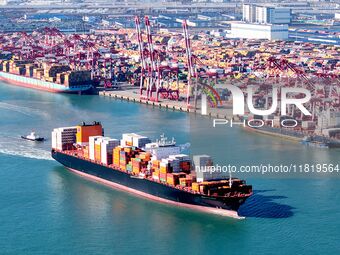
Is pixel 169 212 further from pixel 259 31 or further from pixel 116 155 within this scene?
pixel 259 31

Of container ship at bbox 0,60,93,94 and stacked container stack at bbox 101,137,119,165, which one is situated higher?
container ship at bbox 0,60,93,94

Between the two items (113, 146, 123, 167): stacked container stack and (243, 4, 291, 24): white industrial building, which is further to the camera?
(243, 4, 291, 24): white industrial building

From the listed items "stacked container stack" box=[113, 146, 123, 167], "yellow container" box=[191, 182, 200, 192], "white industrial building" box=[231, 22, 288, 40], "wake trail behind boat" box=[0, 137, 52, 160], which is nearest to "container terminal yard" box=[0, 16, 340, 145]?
"white industrial building" box=[231, 22, 288, 40]

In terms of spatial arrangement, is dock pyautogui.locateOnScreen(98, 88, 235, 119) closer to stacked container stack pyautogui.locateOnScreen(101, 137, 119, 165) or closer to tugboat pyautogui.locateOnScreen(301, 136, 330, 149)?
tugboat pyautogui.locateOnScreen(301, 136, 330, 149)

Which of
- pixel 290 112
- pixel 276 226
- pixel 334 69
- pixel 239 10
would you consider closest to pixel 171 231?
pixel 276 226

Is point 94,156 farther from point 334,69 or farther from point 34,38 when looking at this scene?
point 34,38

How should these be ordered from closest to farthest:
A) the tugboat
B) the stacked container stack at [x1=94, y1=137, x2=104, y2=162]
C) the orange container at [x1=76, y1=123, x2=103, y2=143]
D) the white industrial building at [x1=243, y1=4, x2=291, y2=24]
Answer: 1. the stacked container stack at [x1=94, y1=137, x2=104, y2=162]
2. the orange container at [x1=76, y1=123, x2=103, y2=143]
3. the tugboat
4. the white industrial building at [x1=243, y1=4, x2=291, y2=24]

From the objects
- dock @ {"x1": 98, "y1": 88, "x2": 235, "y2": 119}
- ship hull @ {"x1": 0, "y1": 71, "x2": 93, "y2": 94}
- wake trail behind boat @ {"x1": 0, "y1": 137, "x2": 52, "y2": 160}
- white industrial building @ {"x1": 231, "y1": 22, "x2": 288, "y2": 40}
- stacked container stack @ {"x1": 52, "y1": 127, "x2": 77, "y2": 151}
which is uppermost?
white industrial building @ {"x1": 231, "y1": 22, "x2": 288, "y2": 40}

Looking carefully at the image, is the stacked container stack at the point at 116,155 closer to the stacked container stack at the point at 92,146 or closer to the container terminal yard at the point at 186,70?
the stacked container stack at the point at 92,146
